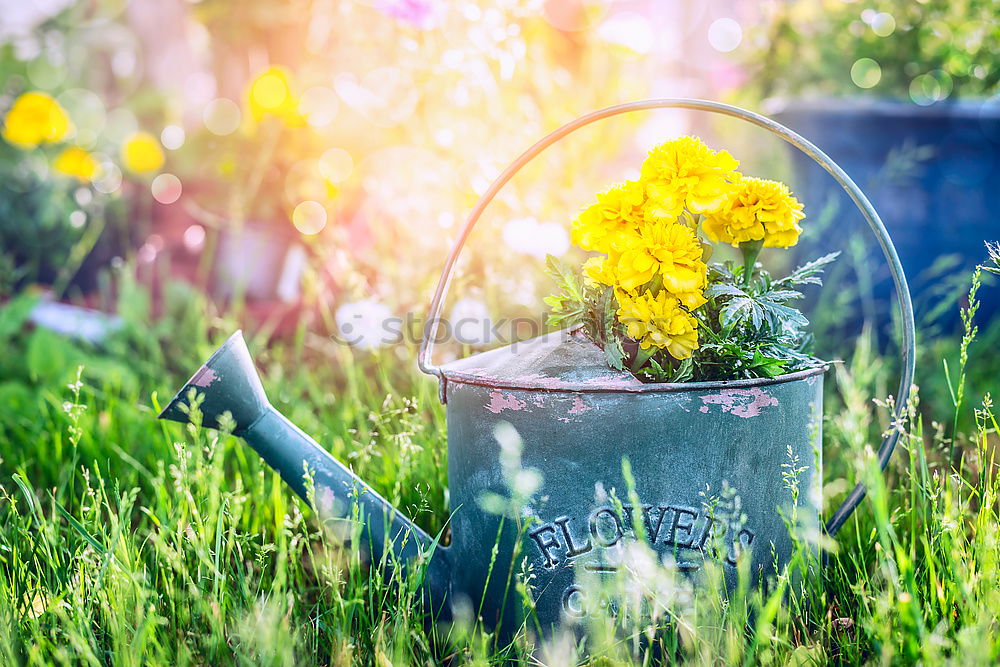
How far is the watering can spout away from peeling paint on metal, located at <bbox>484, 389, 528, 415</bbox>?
0.79ft

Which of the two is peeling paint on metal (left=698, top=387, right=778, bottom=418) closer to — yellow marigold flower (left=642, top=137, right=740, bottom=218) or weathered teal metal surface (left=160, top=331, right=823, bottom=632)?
weathered teal metal surface (left=160, top=331, right=823, bottom=632)

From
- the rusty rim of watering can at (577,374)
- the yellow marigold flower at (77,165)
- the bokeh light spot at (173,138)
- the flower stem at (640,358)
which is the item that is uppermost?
the bokeh light spot at (173,138)

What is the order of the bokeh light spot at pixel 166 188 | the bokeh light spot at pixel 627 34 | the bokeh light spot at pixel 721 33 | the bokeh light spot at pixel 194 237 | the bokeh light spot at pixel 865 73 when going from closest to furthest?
the bokeh light spot at pixel 627 34 → the bokeh light spot at pixel 194 237 → the bokeh light spot at pixel 865 73 → the bokeh light spot at pixel 166 188 → the bokeh light spot at pixel 721 33

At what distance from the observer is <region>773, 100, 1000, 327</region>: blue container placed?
104 inches

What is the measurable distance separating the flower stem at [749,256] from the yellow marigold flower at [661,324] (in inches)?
5.5

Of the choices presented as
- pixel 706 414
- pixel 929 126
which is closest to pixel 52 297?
pixel 706 414

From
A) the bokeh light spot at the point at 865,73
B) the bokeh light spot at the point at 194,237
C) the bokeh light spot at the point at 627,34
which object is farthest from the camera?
the bokeh light spot at the point at 865,73

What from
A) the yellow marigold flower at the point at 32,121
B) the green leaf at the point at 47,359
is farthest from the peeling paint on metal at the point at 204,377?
the yellow marigold flower at the point at 32,121

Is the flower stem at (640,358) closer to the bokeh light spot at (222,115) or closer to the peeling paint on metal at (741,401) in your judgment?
the peeling paint on metal at (741,401)

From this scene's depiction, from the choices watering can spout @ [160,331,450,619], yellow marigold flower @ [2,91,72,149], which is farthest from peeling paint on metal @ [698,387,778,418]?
yellow marigold flower @ [2,91,72,149]

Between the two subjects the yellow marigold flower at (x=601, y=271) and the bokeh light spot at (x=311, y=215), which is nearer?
the yellow marigold flower at (x=601, y=271)

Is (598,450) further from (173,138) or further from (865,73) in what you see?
(173,138)

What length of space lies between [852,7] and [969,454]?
6.40 ft

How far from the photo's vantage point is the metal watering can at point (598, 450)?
3.63 ft
